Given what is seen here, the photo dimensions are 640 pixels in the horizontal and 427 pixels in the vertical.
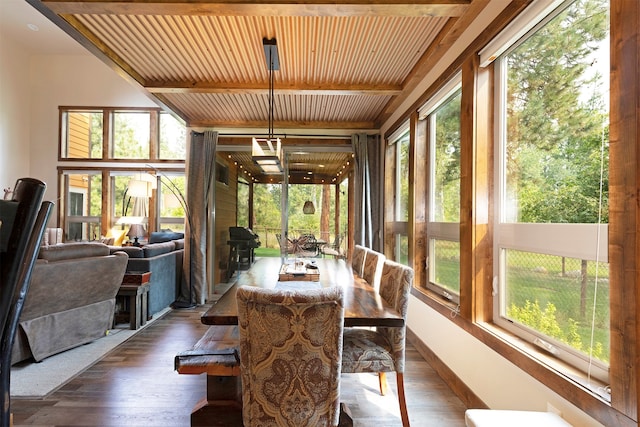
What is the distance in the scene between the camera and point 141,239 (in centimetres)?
760

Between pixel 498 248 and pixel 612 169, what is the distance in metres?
1.01

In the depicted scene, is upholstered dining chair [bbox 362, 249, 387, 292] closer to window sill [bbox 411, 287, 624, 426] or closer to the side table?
window sill [bbox 411, 287, 624, 426]

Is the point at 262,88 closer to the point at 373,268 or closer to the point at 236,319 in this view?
the point at 373,268

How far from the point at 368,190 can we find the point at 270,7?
3.30m

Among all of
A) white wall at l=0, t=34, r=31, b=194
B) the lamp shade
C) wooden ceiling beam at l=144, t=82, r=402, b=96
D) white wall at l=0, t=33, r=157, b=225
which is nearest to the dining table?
wooden ceiling beam at l=144, t=82, r=402, b=96

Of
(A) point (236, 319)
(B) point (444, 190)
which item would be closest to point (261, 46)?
(B) point (444, 190)

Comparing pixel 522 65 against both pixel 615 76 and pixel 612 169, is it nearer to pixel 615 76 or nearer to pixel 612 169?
pixel 615 76

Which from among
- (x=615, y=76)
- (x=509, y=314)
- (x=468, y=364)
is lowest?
(x=468, y=364)

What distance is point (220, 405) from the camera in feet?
6.87

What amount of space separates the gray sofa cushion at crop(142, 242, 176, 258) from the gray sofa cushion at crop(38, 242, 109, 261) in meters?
0.71

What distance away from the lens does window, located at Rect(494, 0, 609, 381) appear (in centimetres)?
150

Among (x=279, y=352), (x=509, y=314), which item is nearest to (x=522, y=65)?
(x=509, y=314)

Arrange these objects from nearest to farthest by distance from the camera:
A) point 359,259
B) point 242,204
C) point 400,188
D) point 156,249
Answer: point 359,259 → point 156,249 → point 400,188 → point 242,204

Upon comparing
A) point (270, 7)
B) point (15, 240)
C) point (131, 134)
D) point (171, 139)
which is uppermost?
point (131, 134)
